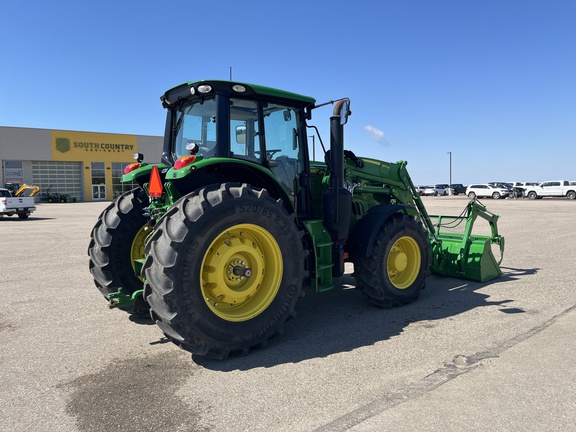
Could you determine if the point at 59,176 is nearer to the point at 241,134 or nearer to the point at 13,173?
the point at 13,173

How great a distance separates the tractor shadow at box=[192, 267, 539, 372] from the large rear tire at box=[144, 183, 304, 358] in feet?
0.69

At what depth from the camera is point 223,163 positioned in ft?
14.6

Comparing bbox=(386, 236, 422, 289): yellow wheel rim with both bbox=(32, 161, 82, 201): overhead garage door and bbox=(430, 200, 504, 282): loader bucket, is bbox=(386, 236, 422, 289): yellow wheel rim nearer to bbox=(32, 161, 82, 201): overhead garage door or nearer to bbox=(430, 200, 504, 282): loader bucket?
bbox=(430, 200, 504, 282): loader bucket

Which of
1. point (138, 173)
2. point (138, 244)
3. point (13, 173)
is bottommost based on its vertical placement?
point (138, 244)

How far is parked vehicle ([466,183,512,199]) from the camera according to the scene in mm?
44625

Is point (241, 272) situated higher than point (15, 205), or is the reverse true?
point (15, 205)

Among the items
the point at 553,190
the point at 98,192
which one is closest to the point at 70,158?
the point at 98,192

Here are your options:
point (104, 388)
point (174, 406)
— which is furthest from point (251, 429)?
point (104, 388)

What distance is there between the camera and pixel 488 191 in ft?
150

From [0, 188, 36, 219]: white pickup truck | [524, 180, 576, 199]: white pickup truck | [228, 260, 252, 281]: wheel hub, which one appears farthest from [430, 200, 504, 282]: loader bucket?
[524, 180, 576, 199]: white pickup truck

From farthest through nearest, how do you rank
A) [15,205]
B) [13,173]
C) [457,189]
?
[457,189], [13,173], [15,205]

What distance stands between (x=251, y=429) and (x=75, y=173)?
162ft

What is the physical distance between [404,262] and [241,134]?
2.83 metres

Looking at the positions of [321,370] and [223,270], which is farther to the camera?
[223,270]
